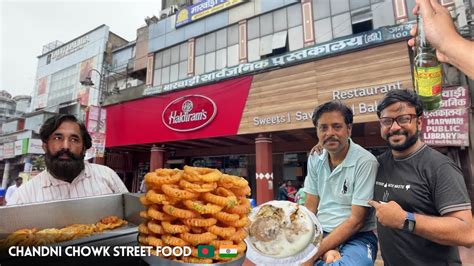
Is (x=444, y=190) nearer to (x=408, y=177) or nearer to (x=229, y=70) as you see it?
(x=408, y=177)

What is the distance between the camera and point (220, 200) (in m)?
1.19

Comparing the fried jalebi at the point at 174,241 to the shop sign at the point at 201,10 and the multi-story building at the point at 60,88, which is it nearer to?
the shop sign at the point at 201,10

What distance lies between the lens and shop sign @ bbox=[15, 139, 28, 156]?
22.7 meters

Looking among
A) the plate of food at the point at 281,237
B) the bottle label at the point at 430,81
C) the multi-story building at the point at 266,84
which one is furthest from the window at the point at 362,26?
the plate of food at the point at 281,237

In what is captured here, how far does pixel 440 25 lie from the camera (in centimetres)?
156

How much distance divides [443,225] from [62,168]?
2.94 metres

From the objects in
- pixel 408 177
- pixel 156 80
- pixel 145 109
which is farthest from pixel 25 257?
pixel 156 80

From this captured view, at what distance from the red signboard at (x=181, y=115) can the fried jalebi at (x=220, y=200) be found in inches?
368

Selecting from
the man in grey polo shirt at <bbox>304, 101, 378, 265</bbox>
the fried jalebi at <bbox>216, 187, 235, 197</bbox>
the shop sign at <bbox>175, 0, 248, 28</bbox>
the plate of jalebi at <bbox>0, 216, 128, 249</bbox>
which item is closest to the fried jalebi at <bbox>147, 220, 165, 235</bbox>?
the fried jalebi at <bbox>216, 187, 235, 197</bbox>

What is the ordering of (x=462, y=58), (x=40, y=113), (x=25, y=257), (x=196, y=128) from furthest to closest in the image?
(x=40, y=113) < (x=196, y=128) < (x=462, y=58) < (x=25, y=257)

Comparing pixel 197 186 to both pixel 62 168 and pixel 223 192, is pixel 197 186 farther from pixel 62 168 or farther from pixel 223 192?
pixel 62 168

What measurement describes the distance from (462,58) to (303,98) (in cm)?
809

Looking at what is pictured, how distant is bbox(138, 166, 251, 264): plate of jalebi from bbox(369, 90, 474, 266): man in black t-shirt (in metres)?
1.03

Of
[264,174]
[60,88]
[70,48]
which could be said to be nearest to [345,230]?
[264,174]
